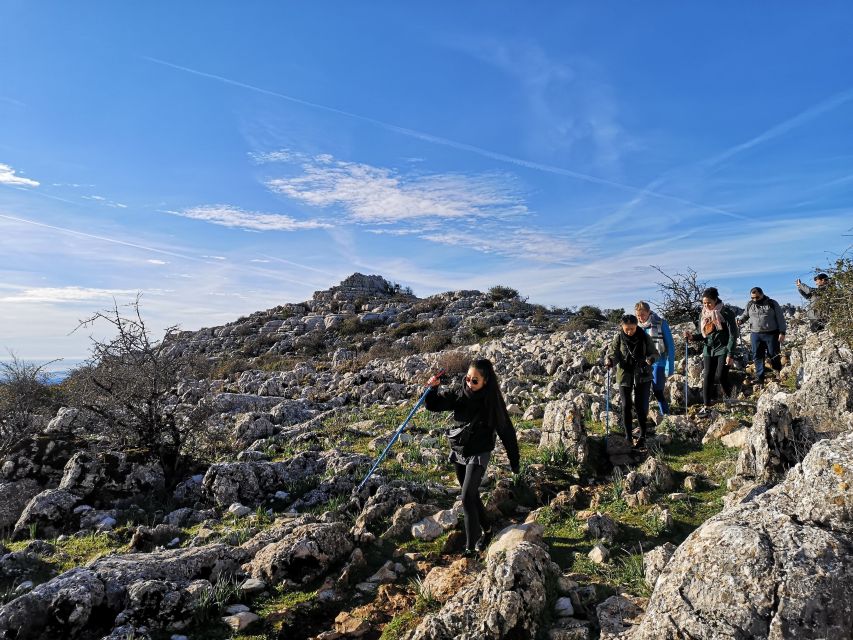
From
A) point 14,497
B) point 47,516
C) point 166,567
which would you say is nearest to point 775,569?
point 166,567

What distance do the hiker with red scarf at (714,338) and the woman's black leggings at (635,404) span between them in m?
1.64

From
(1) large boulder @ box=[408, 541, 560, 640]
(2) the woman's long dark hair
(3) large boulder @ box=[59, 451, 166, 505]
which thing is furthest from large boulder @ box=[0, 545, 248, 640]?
(3) large boulder @ box=[59, 451, 166, 505]

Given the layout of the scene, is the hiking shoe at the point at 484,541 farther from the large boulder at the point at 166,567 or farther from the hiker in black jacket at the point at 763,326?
the hiker in black jacket at the point at 763,326

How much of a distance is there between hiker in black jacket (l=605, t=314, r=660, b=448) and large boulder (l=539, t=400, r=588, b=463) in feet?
2.47

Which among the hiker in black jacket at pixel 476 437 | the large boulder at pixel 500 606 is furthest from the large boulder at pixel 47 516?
the large boulder at pixel 500 606

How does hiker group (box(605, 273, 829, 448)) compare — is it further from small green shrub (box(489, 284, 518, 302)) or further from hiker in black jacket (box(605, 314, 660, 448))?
small green shrub (box(489, 284, 518, 302))

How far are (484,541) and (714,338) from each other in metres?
6.10

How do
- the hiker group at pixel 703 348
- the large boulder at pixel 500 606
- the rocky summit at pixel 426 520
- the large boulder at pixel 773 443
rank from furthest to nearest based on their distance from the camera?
the hiker group at pixel 703 348
the large boulder at pixel 773 443
the large boulder at pixel 500 606
the rocky summit at pixel 426 520

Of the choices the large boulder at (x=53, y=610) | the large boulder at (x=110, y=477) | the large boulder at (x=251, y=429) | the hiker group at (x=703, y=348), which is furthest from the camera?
the large boulder at (x=251, y=429)

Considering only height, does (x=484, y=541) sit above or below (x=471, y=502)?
below

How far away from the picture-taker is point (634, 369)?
810 centimetres

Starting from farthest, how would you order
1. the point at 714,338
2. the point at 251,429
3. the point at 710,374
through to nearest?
the point at 251,429
the point at 710,374
the point at 714,338

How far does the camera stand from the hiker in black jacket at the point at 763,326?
32.5 feet

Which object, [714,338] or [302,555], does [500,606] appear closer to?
[302,555]
